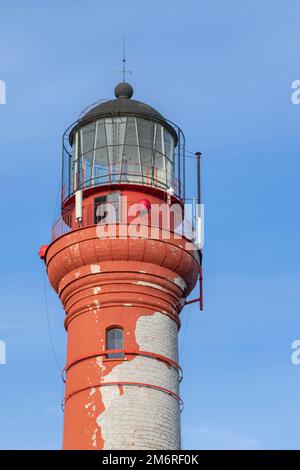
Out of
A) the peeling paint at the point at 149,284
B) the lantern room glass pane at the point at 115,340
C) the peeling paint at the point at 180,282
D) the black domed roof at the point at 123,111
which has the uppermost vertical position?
the black domed roof at the point at 123,111

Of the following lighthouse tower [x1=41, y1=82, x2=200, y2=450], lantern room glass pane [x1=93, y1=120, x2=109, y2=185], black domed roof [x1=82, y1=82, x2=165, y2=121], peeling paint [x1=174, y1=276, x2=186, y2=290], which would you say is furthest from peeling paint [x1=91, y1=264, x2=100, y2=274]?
black domed roof [x1=82, y1=82, x2=165, y2=121]

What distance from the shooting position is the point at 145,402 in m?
34.8

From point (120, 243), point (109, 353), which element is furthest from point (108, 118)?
point (109, 353)

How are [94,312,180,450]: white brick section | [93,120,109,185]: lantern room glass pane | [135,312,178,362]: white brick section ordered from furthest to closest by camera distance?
[93,120,109,185]: lantern room glass pane, [135,312,178,362]: white brick section, [94,312,180,450]: white brick section

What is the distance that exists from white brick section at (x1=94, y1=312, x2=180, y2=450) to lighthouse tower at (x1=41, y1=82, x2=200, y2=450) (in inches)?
1.1

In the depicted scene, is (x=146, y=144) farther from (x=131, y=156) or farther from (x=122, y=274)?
(x=122, y=274)

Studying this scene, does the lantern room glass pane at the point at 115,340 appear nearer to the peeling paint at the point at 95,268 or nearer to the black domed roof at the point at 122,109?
the peeling paint at the point at 95,268

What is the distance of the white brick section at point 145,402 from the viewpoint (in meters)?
34.3

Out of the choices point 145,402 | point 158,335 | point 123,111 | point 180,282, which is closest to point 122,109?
point 123,111

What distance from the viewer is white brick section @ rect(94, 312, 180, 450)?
34312 mm

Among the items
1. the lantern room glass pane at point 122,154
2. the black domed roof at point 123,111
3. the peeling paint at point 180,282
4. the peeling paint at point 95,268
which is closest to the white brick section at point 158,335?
the peeling paint at point 180,282

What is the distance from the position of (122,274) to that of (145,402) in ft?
12.4

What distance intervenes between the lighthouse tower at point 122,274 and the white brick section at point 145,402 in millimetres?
27

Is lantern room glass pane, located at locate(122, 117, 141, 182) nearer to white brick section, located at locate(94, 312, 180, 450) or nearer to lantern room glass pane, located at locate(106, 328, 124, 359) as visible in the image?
white brick section, located at locate(94, 312, 180, 450)
